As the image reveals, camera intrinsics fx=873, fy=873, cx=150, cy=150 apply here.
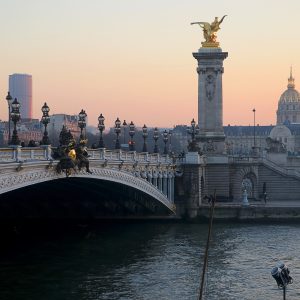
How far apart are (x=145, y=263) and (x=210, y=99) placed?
37.8m

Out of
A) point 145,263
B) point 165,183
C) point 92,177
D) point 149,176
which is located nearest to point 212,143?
point 165,183

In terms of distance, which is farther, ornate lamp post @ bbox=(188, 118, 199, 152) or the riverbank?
ornate lamp post @ bbox=(188, 118, 199, 152)

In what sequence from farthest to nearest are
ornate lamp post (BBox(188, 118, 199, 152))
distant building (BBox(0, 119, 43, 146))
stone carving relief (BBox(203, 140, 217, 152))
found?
1. distant building (BBox(0, 119, 43, 146))
2. stone carving relief (BBox(203, 140, 217, 152))
3. ornate lamp post (BBox(188, 118, 199, 152))

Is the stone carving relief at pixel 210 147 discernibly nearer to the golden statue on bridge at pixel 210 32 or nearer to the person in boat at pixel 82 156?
the golden statue on bridge at pixel 210 32

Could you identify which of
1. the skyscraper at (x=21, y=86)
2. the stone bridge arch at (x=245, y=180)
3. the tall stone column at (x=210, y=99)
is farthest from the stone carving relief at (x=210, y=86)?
the skyscraper at (x=21, y=86)

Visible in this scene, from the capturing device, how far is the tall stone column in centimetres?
7788

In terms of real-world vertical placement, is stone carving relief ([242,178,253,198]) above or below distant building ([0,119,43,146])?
below


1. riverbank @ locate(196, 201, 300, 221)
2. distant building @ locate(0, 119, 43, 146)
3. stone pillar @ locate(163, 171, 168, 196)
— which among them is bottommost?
riverbank @ locate(196, 201, 300, 221)

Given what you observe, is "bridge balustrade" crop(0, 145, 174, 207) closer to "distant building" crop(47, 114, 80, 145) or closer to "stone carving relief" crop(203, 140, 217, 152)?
"stone carving relief" crop(203, 140, 217, 152)

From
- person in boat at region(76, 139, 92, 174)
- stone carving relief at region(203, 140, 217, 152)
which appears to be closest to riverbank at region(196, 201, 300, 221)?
stone carving relief at region(203, 140, 217, 152)

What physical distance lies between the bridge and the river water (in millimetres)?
2171

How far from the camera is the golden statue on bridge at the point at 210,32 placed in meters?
79.0

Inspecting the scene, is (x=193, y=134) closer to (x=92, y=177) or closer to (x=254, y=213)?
(x=254, y=213)

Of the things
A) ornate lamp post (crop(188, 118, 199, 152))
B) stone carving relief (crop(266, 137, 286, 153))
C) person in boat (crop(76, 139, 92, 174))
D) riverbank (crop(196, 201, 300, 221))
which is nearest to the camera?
person in boat (crop(76, 139, 92, 174))
